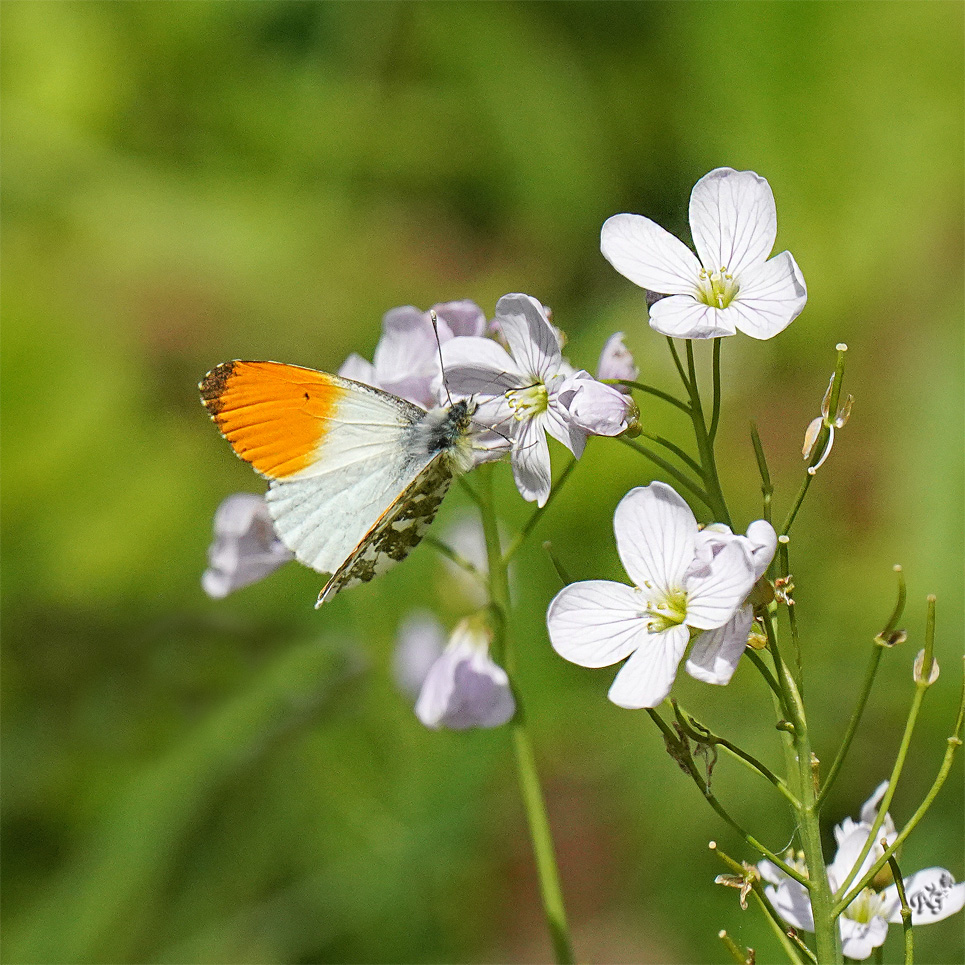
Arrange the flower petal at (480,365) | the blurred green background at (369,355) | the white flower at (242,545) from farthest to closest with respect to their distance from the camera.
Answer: the blurred green background at (369,355) → the white flower at (242,545) → the flower petal at (480,365)

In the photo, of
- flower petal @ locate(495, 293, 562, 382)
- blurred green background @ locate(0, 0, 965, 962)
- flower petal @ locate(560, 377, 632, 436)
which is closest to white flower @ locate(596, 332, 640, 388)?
flower petal @ locate(495, 293, 562, 382)

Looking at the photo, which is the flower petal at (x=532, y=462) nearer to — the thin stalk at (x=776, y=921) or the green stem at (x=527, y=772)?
the green stem at (x=527, y=772)

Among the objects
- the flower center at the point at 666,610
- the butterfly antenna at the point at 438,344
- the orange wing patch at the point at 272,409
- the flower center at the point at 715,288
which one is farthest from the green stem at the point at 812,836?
the orange wing patch at the point at 272,409

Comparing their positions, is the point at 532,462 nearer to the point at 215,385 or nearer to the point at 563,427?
the point at 563,427

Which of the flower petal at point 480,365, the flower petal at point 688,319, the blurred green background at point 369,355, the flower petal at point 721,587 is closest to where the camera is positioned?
the flower petal at point 721,587

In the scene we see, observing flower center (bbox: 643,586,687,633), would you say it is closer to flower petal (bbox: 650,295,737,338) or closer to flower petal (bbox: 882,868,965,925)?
flower petal (bbox: 650,295,737,338)

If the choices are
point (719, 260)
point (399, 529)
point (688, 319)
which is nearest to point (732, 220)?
point (719, 260)
